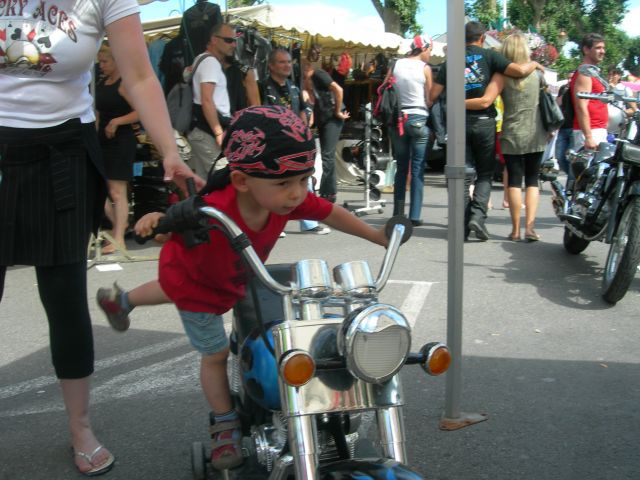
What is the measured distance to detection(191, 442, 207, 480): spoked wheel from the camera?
116 inches

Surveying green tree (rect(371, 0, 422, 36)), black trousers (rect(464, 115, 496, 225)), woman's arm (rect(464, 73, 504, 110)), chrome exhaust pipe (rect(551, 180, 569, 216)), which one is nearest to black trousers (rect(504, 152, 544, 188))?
black trousers (rect(464, 115, 496, 225))

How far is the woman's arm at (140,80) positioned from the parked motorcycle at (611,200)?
11.1 ft

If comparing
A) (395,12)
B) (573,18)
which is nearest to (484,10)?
(573,18)

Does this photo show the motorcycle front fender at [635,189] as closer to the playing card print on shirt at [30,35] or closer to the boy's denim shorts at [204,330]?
the boy's denim shorts at [204,330]

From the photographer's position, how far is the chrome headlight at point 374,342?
188 centimetres

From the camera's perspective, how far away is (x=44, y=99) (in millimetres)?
2840

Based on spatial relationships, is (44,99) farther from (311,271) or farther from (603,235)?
(603,235)

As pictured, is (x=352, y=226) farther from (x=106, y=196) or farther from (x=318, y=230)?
(x=318, y=230)

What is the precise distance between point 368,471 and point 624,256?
377cm

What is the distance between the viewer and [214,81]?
688 centimetres

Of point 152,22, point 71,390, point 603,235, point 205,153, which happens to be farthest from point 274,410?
point 152,22

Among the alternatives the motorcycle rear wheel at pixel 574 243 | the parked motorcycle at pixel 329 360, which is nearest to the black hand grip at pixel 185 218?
the parked motorcycle at pixel 329 360

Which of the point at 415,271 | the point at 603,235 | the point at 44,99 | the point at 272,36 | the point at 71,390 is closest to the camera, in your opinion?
the point at 44,99

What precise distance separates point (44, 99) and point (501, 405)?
237cm
